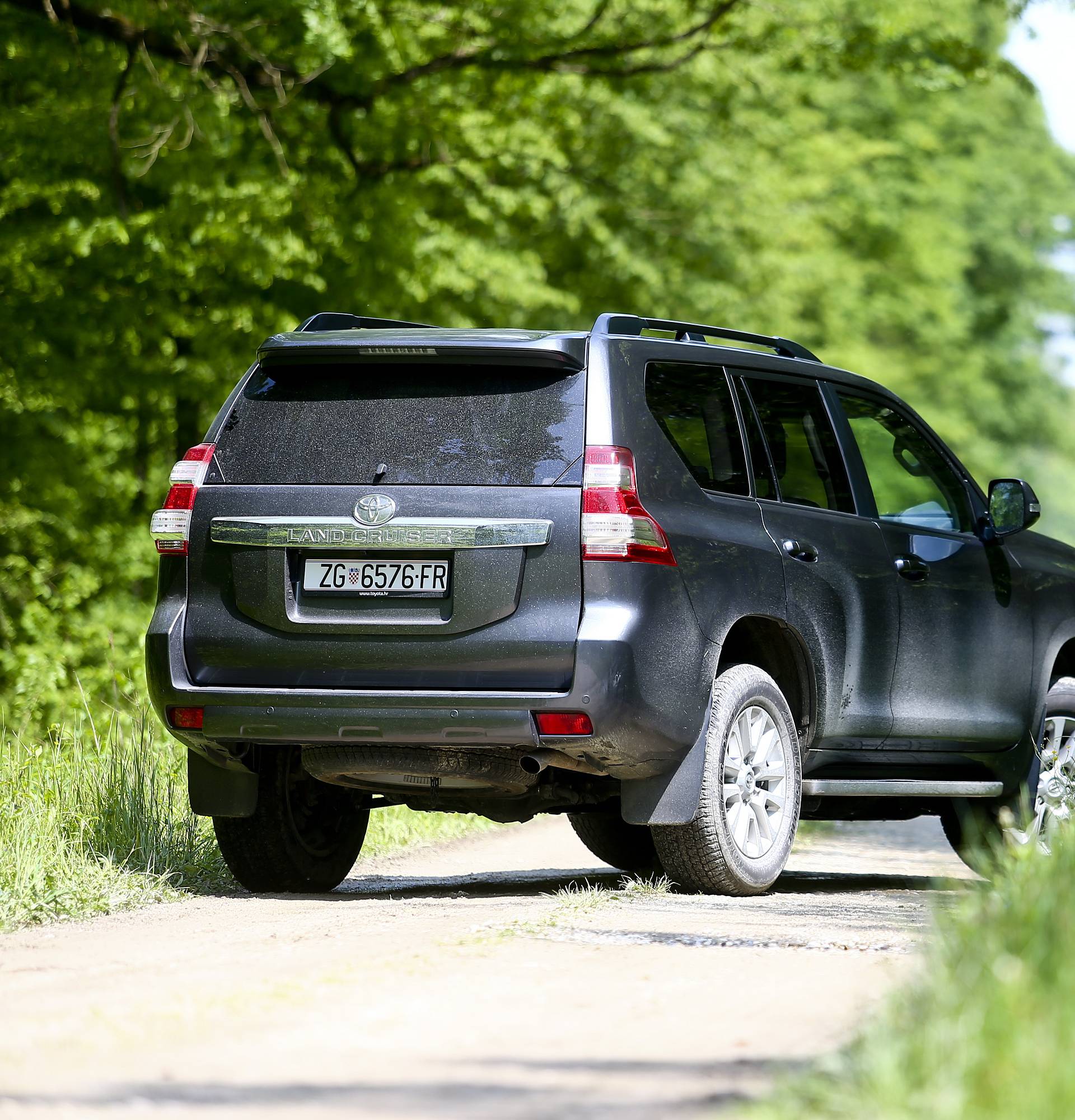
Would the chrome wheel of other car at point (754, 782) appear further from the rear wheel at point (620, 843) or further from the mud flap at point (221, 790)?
the mud flap at point (221, 790)

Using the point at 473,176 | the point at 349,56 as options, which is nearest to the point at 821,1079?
the point at 349,56

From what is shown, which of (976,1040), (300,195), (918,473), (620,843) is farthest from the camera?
(300,195)

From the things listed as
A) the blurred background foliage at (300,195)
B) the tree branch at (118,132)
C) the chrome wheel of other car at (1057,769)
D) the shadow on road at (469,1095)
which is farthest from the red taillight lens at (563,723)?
the tree branch at (118,132)

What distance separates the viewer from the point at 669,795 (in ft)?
22.6

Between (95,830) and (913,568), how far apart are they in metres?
3.49

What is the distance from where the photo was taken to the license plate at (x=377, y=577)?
21.8 feet

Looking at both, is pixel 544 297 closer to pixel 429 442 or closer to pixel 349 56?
pixel 349 56

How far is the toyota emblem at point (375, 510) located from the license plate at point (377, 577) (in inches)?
5.7

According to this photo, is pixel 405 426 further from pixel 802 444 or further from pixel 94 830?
pixel 94 830

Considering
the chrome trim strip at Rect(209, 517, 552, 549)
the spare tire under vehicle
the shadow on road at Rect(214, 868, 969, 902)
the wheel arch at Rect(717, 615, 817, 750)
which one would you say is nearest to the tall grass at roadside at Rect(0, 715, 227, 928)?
the shadow on road at Rect(214, 868, 969, 902)

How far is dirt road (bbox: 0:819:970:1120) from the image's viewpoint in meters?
3.80

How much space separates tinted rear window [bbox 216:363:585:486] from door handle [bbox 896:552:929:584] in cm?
202

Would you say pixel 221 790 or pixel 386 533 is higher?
pixel 386 533

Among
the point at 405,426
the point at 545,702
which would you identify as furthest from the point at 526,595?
the point at 405,426
